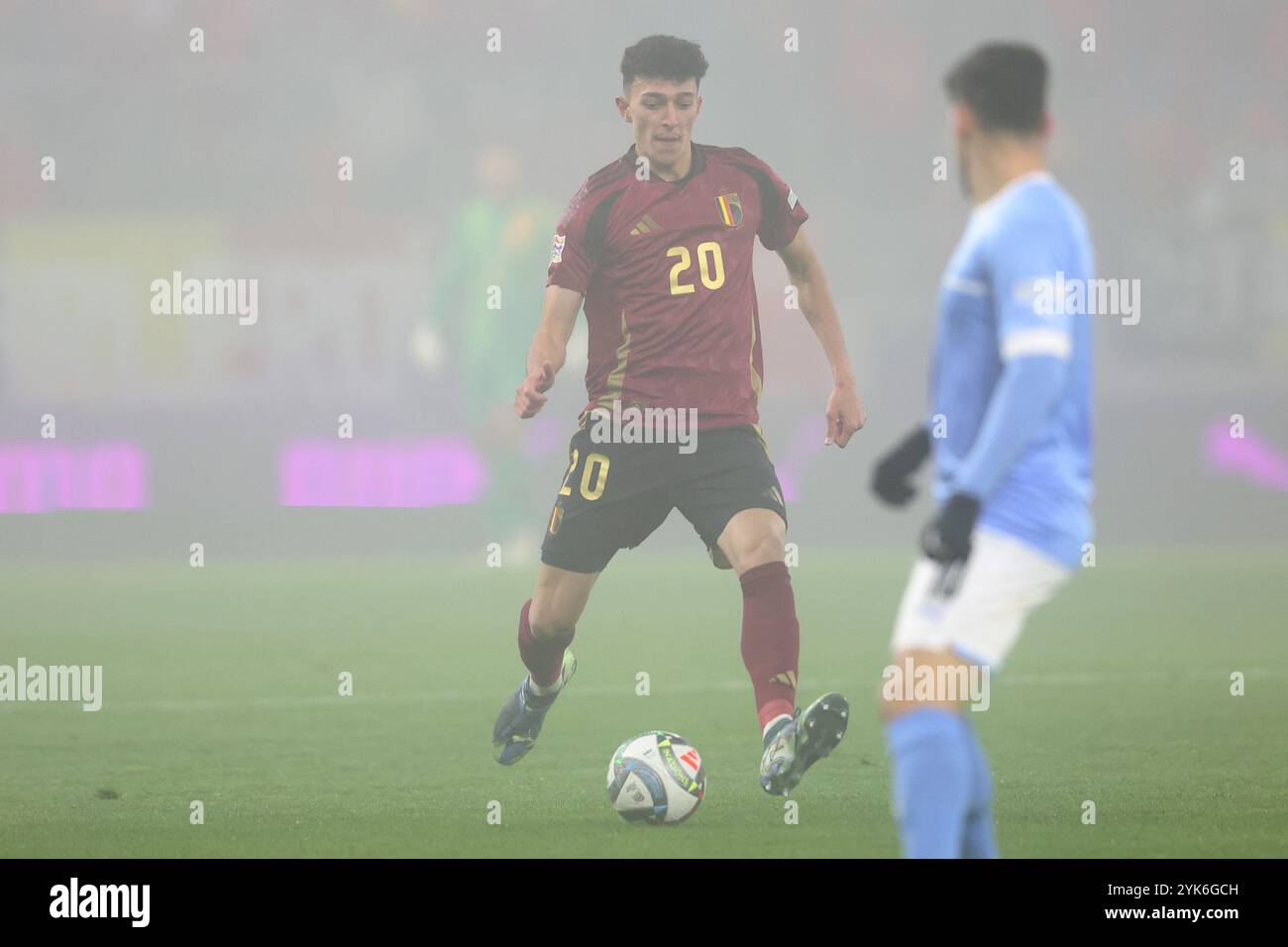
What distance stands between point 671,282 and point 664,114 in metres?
0.52

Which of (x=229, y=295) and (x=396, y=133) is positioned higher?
(x=396, y=133)

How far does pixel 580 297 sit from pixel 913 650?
283cm

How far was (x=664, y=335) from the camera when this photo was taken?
626 cm

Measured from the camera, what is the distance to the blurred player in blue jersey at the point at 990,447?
359cm

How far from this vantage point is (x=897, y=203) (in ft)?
79.2

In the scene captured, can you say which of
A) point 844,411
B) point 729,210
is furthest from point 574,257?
point 844,411

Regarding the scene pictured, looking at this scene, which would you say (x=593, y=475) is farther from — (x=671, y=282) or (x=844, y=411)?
(x=844, y=411)

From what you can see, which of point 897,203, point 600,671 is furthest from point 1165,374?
point 600,671

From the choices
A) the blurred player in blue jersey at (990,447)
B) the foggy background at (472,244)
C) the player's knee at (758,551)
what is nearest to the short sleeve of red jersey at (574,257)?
the player's knee at (758,551)

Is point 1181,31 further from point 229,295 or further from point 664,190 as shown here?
point 664,190

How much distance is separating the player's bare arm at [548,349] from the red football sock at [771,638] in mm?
811

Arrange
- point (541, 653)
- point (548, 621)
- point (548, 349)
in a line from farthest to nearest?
point (541, 653)
point (548, 621)
point (548, 349)

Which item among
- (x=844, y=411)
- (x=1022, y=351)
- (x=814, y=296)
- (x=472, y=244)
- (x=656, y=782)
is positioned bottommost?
(x=656, y=782)
